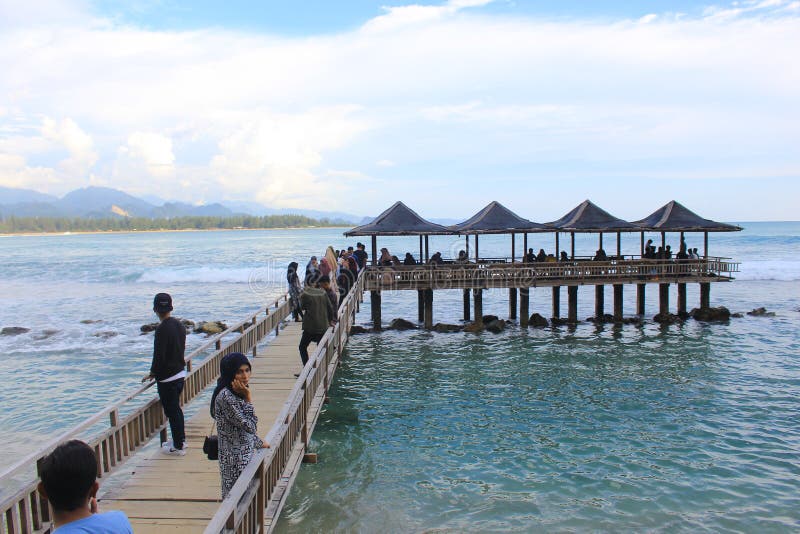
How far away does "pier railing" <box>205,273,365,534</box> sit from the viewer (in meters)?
4.45

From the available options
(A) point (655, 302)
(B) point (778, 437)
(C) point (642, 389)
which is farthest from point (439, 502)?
(A) point (655, 302)

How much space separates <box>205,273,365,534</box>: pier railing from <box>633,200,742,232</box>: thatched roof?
20.8 metres

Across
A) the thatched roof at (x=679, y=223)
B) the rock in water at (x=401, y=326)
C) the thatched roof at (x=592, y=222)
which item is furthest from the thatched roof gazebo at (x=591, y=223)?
the rock in water at (x=401, y=326)

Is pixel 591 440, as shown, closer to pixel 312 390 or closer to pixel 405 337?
pixel 312 390

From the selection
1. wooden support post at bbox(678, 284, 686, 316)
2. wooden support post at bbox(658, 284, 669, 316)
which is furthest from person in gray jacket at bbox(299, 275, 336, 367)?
wooden support post at bbox(678, 284, 686, 316)

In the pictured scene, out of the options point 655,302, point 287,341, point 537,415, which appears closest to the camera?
point 537,415

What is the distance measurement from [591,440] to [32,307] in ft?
130

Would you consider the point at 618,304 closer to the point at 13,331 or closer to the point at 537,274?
the point at 537,274

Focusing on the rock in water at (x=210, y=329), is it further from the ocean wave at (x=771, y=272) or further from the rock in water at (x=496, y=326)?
the ocean wave at (x=771, y=272)

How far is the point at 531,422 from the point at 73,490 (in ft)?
38.0

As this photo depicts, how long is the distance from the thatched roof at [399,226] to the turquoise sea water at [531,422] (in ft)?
14.1

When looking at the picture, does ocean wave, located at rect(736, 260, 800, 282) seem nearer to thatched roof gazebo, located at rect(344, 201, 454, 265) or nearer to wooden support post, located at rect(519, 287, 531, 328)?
wooden support post, located at rect(519, 287, 531, 328)

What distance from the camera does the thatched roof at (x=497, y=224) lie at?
2339 centimetres

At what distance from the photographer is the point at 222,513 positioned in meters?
4.15
